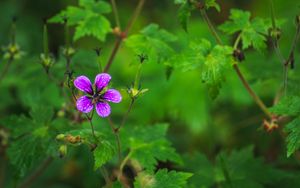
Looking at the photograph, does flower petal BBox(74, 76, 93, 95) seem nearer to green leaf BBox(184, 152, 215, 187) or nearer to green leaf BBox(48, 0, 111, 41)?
green leaf BBox(48, 0, 111, 41)

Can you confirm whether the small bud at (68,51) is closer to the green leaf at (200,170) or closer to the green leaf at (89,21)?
the green leaf at (89,21)

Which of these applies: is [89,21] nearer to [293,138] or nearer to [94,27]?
[94,27]

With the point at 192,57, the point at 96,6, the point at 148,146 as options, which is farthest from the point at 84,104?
the point at 96,6

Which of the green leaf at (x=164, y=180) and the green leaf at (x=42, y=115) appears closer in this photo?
the green leaf at (x=164, y=180)

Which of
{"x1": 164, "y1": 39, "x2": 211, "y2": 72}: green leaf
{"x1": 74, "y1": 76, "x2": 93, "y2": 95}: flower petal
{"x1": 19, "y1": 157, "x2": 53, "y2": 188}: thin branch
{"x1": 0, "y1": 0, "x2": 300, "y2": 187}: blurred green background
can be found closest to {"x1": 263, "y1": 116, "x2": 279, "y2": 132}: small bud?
{"x1": 164, "y1": 39, "x2": 211, "y2": 72}: green leaf

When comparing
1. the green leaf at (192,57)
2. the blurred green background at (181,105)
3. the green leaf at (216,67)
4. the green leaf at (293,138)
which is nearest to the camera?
the green leaf at (293,138)

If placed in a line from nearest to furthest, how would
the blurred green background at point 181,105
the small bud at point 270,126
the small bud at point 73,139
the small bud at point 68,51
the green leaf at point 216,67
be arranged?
the small bud at point 73,139 < the green leaf at point 216,67 < the small bud at point 270,126 < the small bud at point 68,51 < the blurred green background at point 181,105

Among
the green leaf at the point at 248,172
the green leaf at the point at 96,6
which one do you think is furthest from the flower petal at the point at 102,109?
the green leaf at the point at 96,6
